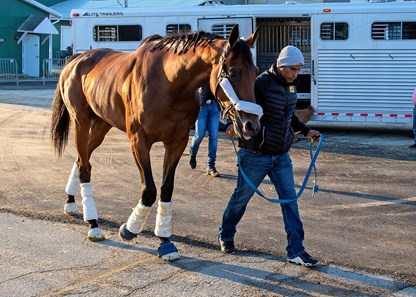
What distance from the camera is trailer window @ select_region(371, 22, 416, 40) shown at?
14625 mm

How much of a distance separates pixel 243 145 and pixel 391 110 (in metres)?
9.89

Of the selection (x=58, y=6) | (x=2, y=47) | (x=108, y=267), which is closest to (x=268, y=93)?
(x=108, y=267)

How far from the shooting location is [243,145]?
5.94 meters

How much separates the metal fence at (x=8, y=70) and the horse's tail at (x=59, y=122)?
2781 centimetres

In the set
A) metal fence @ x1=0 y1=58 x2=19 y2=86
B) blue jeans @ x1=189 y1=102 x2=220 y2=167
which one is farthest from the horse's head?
metal fence @ x1=0 y1=58 x2=19 y2=86

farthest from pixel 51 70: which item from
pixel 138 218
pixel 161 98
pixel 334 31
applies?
pixel 161 98

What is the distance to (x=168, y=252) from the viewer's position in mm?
5848

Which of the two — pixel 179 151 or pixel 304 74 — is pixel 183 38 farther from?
pixel 304 74

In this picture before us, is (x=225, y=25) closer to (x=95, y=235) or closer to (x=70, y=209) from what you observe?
(x=70, y=209)

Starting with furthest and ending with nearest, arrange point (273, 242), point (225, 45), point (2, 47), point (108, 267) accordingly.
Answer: point (2, 47) → point (273, 242) → point (108, 267) → point (225, 45)

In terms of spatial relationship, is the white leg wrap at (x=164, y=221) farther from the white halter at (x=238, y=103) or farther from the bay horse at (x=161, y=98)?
the white halter at (x=238, y=103)

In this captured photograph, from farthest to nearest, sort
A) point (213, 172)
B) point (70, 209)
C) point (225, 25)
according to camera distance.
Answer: point (225, 25) < point (213, 172) < point (70, 209)

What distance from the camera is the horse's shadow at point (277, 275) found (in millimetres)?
5203

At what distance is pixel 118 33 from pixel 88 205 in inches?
423
